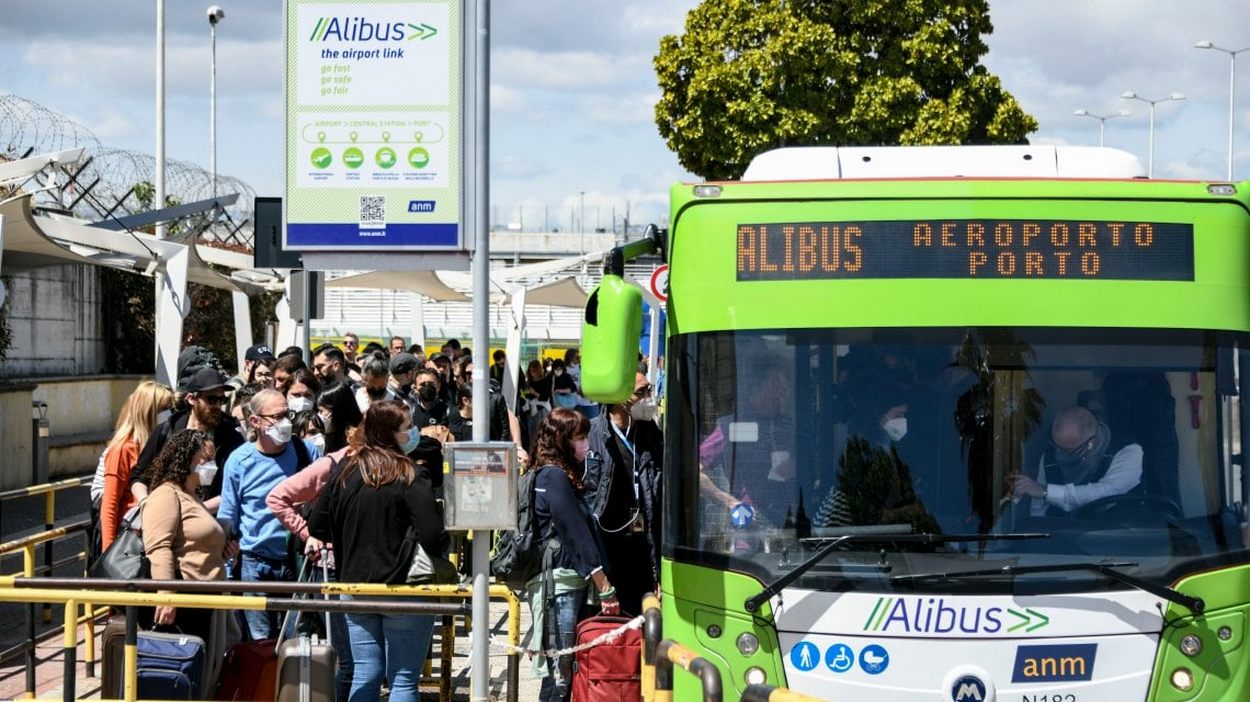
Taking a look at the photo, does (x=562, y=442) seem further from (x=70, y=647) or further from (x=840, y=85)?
(x=840, y=85)

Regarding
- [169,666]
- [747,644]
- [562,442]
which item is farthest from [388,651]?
[747,644]

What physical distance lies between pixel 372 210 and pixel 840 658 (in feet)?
8.78

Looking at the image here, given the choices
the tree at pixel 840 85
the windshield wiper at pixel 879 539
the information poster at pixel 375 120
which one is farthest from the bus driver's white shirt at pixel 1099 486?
the tree at pixel 840 85

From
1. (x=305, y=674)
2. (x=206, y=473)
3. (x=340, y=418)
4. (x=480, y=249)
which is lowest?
(x=305, y=674)

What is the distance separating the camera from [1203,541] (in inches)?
235

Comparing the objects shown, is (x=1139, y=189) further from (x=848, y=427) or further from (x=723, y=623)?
(x=723, y=623)

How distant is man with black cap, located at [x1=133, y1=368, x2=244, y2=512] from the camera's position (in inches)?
339

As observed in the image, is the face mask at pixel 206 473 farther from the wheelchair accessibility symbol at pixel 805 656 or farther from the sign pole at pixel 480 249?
the wheelchair accessibility symbol at pixel 805 656

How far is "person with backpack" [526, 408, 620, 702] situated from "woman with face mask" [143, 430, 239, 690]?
67.2 inches

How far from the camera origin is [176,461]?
756cm

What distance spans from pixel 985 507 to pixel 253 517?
169 inches

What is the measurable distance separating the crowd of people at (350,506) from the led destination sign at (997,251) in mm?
1650

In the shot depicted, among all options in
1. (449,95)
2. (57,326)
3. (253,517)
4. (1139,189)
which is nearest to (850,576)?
(1139,189)

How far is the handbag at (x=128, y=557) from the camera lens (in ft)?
24.6
